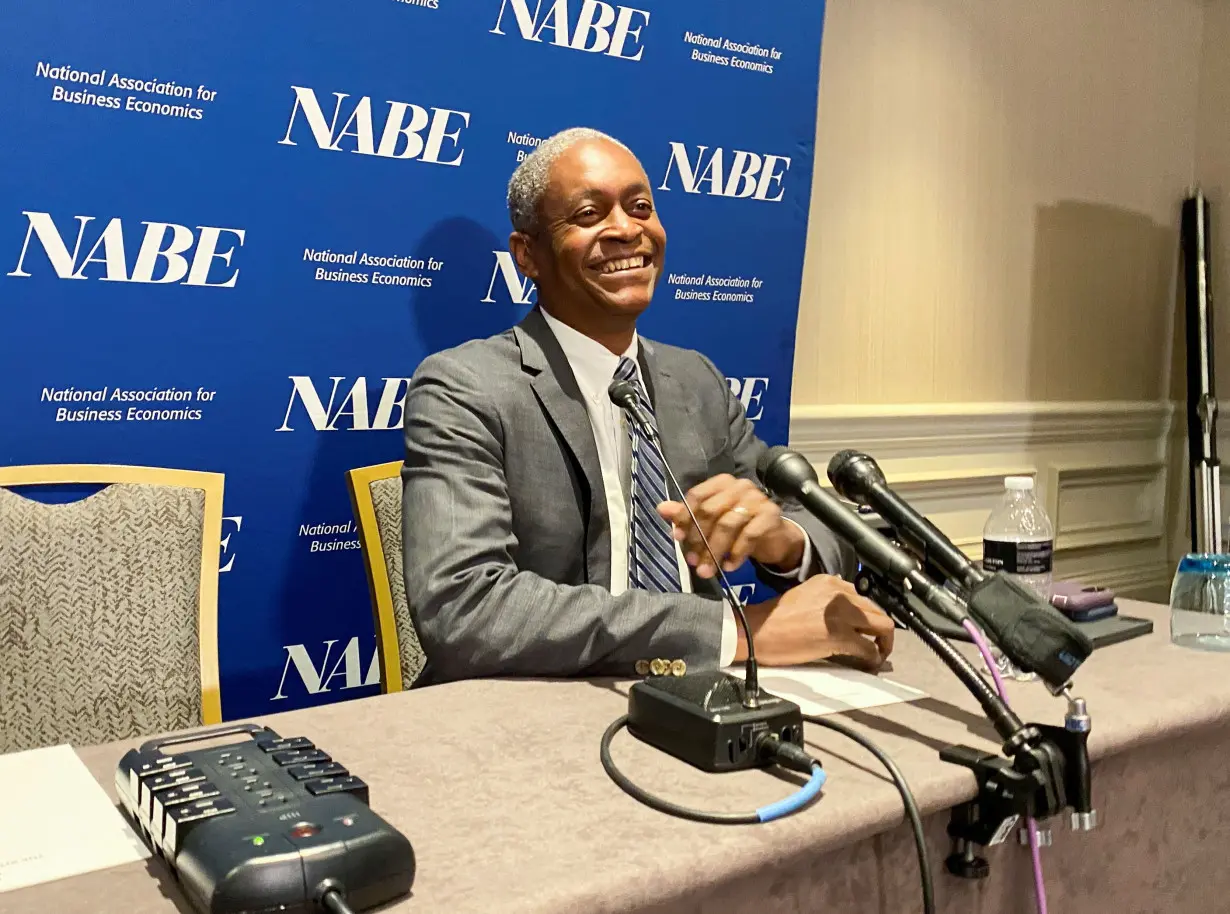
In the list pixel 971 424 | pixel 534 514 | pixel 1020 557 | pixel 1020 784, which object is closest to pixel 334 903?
pixel 1020 784

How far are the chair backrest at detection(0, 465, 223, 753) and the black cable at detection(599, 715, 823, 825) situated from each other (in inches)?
34.1

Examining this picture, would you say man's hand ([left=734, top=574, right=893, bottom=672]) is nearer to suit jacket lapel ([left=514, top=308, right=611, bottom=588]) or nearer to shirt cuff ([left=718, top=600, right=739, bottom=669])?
shirt cuff ([left=718, top=600, right=739, bottom=669])

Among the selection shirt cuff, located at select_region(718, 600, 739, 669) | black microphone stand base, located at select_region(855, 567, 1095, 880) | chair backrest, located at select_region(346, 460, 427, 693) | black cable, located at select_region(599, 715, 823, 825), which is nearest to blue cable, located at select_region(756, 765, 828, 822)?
black cable, located at select_region(599, 715, 823, 825)

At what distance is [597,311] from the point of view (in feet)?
5.91

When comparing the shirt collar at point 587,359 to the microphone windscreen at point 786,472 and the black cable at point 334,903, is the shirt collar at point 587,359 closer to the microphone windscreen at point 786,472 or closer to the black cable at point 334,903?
the microphone windscreen at point 786,472

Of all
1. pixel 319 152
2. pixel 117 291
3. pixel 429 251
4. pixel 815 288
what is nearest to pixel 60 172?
pixel 117 291

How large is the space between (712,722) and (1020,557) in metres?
0.73

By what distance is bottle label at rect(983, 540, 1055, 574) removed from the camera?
4.84ft

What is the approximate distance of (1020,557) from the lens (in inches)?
58.0

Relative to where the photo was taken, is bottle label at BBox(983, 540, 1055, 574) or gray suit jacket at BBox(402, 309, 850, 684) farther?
bottle label at BBox(983, 540, 1055, 574)

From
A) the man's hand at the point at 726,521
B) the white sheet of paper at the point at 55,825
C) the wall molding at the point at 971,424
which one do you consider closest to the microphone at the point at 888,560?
the man's hand at the point at 726,521

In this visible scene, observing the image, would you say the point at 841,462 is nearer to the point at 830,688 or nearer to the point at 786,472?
the point at 786,472

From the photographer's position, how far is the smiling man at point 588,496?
127cm

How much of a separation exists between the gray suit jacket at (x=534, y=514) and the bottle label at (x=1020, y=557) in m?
0.24
